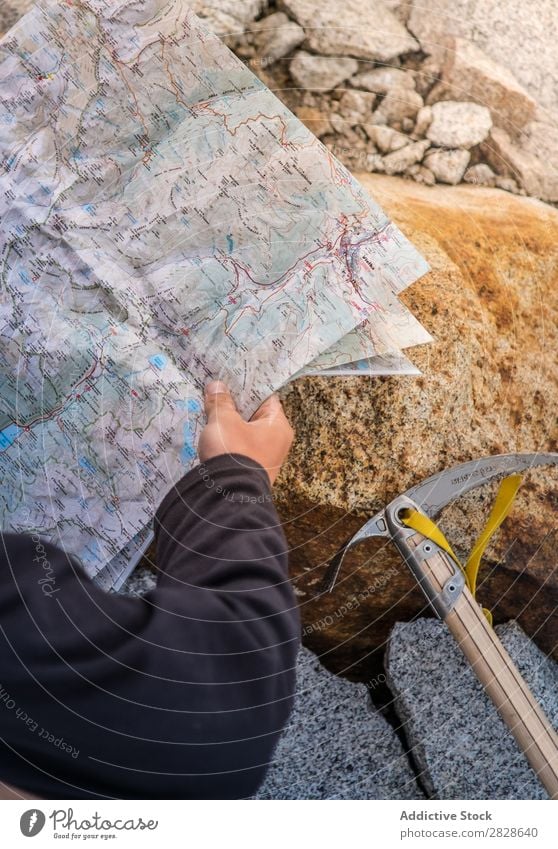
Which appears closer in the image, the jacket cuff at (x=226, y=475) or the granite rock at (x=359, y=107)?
the jacket cuff at (x=226, y=475)

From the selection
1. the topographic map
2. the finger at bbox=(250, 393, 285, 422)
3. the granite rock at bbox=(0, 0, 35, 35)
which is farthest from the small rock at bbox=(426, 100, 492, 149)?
the granite rock at bbox=(0, 0, 35, 35)

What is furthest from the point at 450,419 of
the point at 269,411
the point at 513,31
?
the point at 513,31

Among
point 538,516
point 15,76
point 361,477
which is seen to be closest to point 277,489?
point 361,477

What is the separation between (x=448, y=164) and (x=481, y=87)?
0.24 feet

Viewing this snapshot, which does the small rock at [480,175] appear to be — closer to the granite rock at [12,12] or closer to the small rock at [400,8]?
the small rock at [400,8]

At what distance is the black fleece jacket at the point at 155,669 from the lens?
18.7 inches

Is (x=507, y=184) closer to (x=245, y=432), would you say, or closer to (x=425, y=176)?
(x=425, y=176)

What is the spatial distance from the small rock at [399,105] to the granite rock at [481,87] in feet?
0.04

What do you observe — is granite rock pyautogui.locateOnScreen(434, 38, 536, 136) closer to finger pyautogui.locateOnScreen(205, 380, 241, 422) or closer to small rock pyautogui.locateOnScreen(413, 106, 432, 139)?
small rock pyautogui.locateOnScreen(413, 106, 432, 139)

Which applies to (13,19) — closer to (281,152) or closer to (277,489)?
(281,152)

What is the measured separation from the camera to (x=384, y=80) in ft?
A: 2.20

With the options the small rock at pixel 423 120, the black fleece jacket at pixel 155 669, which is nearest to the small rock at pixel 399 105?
the small rock at pixel 423 120
